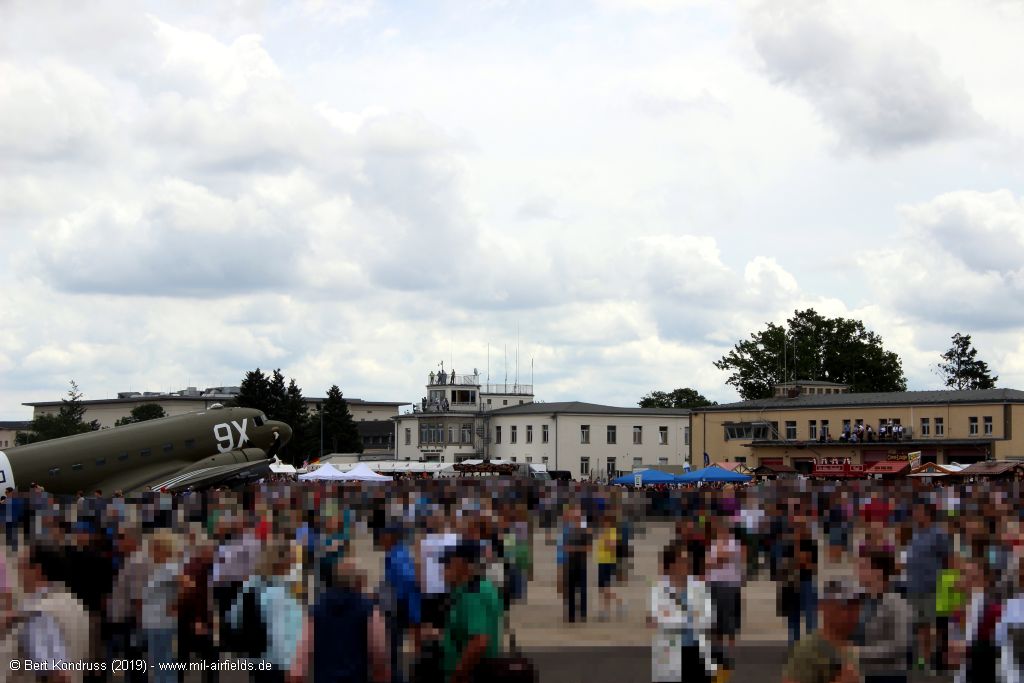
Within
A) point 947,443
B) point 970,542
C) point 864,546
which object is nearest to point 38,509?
point 864,546

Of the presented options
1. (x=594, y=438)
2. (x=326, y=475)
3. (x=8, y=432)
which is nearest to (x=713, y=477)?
(x=326, y=475)

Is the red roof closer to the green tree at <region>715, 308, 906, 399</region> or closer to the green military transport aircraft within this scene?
the green military transport aircraft

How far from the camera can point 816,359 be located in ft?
380

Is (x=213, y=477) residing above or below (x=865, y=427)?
below

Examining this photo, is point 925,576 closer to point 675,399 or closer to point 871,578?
point 871,578

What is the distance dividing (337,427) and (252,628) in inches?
4177

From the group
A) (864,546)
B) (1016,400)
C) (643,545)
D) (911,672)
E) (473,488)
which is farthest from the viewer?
(1016,400)

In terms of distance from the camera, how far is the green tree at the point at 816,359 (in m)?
112

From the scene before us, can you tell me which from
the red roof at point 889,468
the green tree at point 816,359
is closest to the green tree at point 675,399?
the green tree at point 816,359

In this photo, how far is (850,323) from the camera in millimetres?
117938

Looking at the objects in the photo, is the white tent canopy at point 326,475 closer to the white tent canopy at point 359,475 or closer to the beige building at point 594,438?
the white tent canopy at point 359,475

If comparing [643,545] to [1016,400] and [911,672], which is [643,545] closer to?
[911,672]

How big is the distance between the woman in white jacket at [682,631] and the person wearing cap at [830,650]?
654 millimetres

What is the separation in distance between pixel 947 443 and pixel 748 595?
58504 mm
